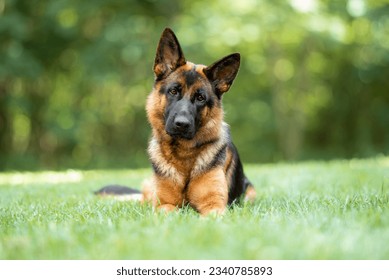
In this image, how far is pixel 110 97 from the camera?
22922 mm

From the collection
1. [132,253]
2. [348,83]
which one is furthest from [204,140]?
[348,83]

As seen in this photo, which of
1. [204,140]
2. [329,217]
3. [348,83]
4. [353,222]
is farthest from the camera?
[348,83]

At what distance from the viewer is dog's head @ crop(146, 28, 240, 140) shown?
15.6 feet

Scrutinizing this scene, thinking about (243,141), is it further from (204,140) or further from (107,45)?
(204,140)

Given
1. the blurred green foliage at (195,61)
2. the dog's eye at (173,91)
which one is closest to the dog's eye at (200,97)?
the dog's eye at (173,91)

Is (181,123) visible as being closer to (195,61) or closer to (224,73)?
(224,73)

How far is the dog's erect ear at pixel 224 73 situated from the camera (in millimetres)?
5148

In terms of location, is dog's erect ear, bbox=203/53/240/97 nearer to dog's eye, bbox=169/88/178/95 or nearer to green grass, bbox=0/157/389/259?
dog's eye, bbox=169/88/178/95

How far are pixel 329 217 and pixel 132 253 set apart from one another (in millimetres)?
1736

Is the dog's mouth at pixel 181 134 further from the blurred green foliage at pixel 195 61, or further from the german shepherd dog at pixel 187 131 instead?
the blurred green foliage at pixel 195 61

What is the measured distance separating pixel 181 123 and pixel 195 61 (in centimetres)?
1430

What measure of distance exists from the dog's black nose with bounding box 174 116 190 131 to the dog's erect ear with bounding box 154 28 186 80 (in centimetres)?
72

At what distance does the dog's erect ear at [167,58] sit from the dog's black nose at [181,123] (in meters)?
0.72

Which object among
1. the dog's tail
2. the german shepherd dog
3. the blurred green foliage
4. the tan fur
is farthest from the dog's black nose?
the blurred green foliage
